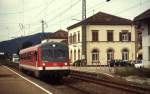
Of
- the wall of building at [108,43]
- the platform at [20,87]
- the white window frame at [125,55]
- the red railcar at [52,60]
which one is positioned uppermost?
the wall of building at [108,43]

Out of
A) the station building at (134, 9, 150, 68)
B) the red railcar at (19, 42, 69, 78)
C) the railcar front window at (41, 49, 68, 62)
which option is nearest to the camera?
the red railcar at (19, 42, 69, 78)

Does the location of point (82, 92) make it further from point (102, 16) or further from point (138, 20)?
point (102, 16)

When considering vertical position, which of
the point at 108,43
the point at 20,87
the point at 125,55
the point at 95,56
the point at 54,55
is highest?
the point at 108,43

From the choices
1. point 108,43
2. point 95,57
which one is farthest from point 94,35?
point 95,57

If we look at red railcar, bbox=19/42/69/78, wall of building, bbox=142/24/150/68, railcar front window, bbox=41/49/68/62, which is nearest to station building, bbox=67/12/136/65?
wall of building, bbox=142/24/150/68

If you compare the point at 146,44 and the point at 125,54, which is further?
the point at 125,54

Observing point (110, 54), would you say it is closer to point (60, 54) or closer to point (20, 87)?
point (60, 54)

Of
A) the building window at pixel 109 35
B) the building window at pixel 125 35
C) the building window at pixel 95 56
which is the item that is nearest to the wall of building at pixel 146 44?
the building window at pixel 95 56

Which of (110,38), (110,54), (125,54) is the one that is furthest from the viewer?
(110,38)

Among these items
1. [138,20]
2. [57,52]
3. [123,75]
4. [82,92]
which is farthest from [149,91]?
[138,20]

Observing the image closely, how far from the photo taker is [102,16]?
281 feet

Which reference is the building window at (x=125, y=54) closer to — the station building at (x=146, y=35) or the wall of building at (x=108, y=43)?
the wall of building at (x=108, y=43)

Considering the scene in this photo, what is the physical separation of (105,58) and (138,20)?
35.5m

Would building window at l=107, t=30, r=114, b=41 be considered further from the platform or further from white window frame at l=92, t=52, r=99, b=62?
the platform
